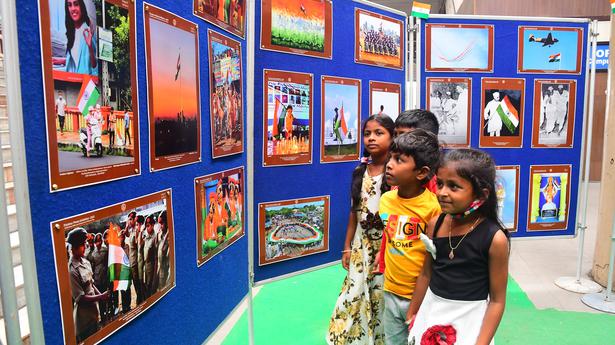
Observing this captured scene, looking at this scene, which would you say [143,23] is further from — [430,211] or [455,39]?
[455,39]

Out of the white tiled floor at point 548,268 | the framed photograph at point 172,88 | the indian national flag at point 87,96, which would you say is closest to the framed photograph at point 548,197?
the white tiled floor at point 548,268

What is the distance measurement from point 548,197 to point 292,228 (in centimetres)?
215

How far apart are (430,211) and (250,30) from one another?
1150 millimetres

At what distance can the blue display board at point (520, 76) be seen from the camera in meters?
3.20

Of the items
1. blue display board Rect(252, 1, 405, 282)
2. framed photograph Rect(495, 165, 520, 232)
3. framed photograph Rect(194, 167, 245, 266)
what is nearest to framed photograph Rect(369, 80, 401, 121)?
blue display board Rect(252, 1, 405, 282)

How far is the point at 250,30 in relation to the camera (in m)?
2.07

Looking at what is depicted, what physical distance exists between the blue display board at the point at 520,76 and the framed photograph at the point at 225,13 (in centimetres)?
162

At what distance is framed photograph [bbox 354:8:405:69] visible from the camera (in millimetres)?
2647

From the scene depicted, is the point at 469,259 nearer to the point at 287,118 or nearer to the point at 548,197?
the point at 287,118

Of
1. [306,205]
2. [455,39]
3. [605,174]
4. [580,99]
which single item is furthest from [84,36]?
[605,174]

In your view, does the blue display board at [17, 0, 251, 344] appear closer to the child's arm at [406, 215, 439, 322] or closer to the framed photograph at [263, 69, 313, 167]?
the framed photograph at [263, 69, 313, 167]

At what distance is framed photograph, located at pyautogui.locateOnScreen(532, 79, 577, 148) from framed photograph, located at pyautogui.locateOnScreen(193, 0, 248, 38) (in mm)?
2369

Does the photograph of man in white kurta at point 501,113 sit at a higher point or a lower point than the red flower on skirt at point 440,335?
higher

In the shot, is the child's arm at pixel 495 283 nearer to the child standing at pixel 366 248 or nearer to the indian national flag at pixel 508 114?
the child standing at pixel 366 248
